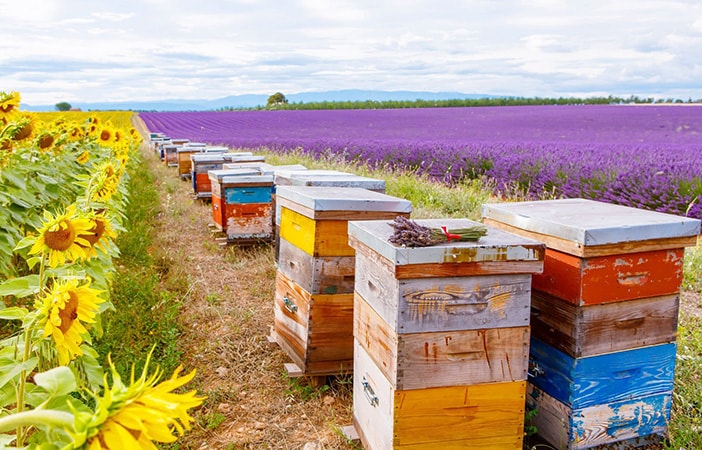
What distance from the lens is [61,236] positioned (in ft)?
6.68

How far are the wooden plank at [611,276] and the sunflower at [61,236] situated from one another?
6.02 ft

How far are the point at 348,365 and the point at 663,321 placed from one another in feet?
5.19

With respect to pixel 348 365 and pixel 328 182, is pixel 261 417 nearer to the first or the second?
pixel 348 365

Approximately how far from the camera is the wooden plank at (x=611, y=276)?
95.9 inches

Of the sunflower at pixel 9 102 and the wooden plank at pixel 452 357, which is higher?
the sunflower at pixel 9 102

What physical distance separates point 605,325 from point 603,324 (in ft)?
0.04

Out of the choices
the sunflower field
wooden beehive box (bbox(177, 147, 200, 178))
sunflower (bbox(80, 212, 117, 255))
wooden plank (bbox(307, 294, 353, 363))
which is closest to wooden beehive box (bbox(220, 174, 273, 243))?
the sunflower field

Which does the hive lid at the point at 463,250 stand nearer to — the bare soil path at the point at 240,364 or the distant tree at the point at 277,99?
the bare soil path at the point at 240,364

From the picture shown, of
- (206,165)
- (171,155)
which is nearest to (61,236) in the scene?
(206,165)

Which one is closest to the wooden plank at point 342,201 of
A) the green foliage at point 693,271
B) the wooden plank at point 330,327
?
the wooden plank at point 330,327

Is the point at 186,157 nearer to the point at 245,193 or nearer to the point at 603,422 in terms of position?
the point at 245,193

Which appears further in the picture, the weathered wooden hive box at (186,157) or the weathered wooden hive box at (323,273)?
the weathered wooden hive box at (186,157)

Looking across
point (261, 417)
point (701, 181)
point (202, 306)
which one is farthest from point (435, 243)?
point (701, 181)

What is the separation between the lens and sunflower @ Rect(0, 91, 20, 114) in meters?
3.64
